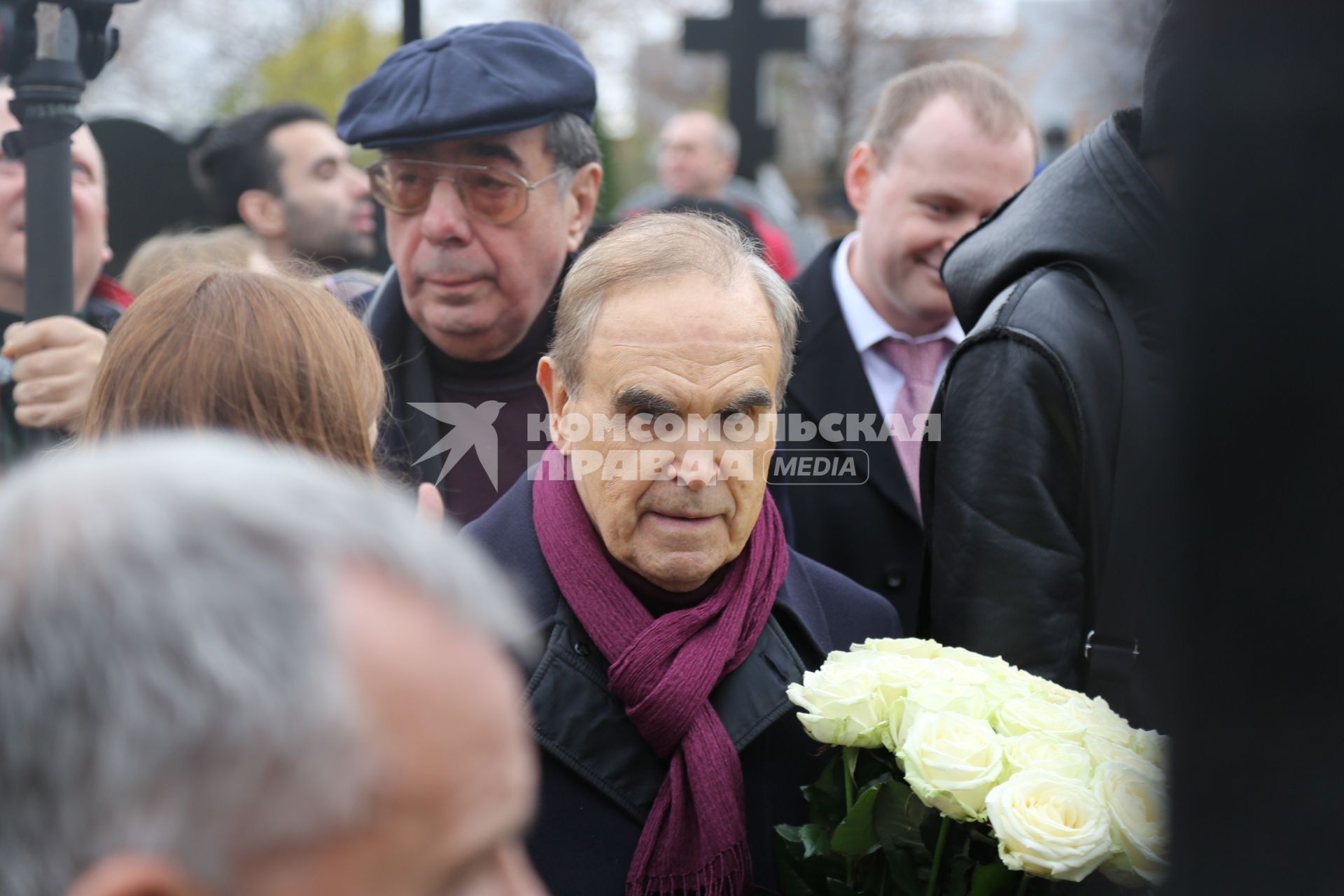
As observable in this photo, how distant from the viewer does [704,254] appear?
263 centimetres

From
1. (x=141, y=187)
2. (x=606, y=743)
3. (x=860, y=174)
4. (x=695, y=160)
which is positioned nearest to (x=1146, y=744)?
(x=606, y=743)

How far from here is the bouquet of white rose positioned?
1829 millimetres

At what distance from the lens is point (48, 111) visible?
2912mm

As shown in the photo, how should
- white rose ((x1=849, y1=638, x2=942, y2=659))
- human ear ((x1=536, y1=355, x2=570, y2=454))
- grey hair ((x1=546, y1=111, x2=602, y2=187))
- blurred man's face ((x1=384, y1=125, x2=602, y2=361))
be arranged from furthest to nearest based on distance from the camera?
grey hair ((x1=546, y1=111, x2=602, y2=187)) → blurred man's face ((x1=384, y1=125, x2=602, y2=361)) → human ear ((x1=536, y1=355, x2=570, y2=454)) → white rose ((x1=849, y1=638, x2=942, y2=659))

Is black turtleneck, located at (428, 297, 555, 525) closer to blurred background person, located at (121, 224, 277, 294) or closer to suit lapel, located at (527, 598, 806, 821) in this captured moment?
suit lapel, located at (527, 598, 806, 821)

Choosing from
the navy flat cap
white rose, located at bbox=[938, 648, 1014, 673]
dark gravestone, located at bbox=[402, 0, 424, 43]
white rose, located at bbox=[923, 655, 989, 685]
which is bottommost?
white rose, located at bbox=[938, 648, 1014, 673]

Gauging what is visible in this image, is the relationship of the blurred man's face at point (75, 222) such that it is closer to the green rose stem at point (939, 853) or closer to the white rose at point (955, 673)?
the white rose at point (955, 673)

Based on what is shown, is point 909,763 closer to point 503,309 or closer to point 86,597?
point 86,597

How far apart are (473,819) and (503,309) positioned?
2.66 m

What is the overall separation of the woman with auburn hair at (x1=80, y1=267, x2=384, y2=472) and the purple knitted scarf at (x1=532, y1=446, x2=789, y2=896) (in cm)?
47

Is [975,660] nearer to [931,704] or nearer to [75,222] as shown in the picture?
[931,704]

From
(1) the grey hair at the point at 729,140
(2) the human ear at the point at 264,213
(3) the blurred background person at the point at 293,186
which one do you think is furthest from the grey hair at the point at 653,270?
(1) the grey hair at the point at 729,140

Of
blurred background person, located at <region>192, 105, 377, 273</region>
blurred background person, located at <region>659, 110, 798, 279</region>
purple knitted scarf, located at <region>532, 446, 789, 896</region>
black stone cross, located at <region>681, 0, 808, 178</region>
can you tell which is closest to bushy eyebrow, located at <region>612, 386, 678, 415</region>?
purple knitted scarf, located at <region>532, 446, 789, 896</region>

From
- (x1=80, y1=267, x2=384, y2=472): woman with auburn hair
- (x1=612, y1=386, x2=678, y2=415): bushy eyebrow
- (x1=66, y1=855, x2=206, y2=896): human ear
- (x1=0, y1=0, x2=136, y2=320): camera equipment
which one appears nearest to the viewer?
(x1=66, y1=855, x2=206, y2=896): human ear
